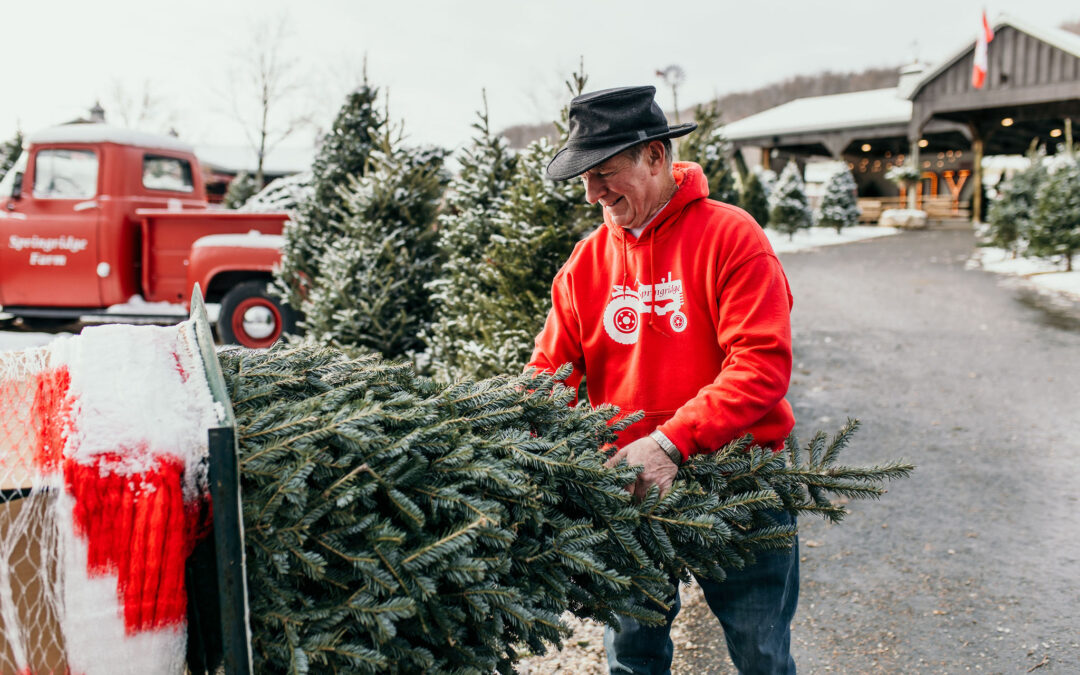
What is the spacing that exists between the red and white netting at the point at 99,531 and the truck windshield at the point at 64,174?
913cm

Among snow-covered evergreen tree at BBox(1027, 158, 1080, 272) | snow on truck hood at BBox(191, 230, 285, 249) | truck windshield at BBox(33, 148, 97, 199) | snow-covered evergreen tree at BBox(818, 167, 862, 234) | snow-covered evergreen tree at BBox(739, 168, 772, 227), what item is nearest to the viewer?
snow on truck hood at BBox(191, 230, 285, 249)

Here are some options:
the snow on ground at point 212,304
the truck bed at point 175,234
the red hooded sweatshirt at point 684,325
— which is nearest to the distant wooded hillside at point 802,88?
the snow on ground at point 212,304

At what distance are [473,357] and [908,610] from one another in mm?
2652

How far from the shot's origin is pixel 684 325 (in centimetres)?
212

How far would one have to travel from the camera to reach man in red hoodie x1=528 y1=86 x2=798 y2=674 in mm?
1895

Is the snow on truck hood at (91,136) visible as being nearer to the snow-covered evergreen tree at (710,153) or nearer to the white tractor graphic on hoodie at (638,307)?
the snow-covered evergreen tree at (710,153)

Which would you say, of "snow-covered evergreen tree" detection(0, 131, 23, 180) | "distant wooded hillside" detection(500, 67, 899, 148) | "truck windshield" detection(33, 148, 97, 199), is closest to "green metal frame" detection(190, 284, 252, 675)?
"truck windshield" detection(33, 148, 97, 199)

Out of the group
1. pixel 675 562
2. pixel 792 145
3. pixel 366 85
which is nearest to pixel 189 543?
pixel 675 562

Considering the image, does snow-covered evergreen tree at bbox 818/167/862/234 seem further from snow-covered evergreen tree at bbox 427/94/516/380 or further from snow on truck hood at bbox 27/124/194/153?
snow-covered evergreen tree at bbox 427/94/516/380

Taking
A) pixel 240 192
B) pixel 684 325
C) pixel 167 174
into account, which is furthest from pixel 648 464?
pixel 240 192

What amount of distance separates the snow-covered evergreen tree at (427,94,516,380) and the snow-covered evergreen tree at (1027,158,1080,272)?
11.6 m

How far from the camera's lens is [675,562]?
179cm

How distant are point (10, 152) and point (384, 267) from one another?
24.0m

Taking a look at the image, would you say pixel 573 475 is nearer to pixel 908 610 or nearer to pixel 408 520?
pixel 408 520
